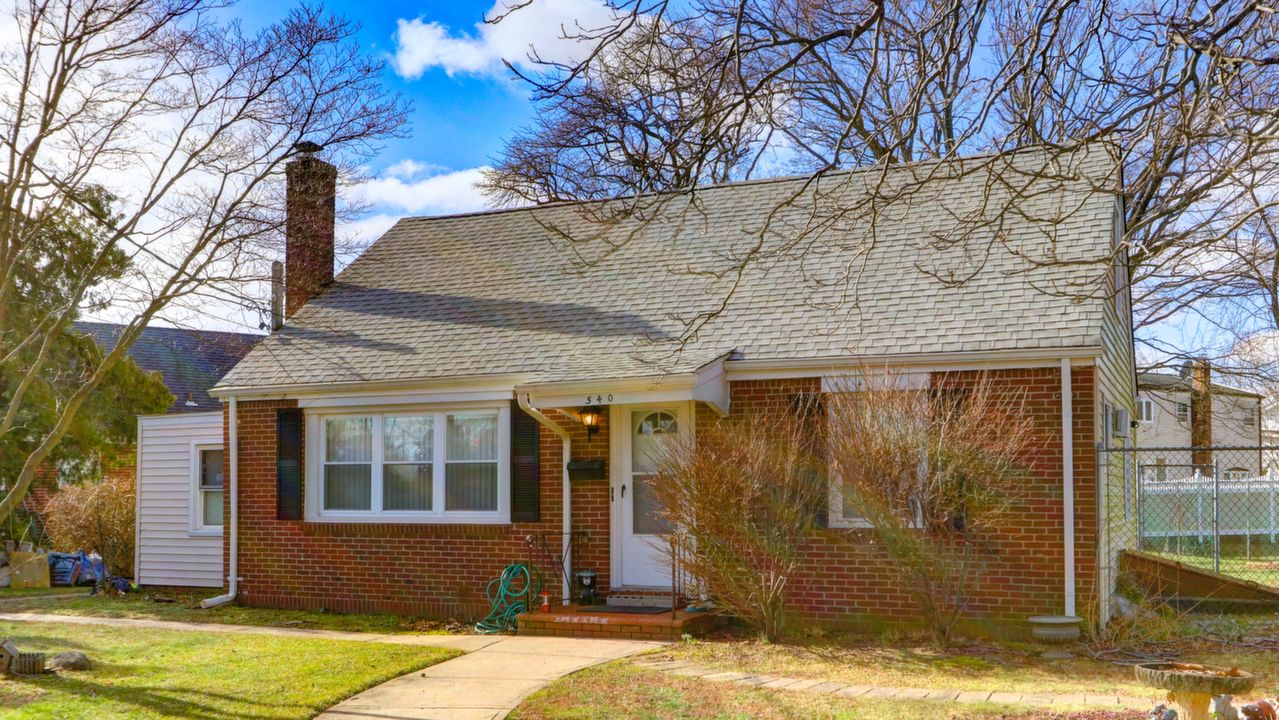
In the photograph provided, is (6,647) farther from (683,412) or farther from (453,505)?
(683,412)

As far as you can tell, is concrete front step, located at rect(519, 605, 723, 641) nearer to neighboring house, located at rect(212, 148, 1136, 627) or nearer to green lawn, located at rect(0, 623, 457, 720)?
neighboring house, located at rect(212, 148, 1136, 627)

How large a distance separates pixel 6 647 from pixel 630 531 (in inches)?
228

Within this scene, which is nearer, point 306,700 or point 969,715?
point 969,715

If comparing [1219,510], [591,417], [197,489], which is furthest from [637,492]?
[1219,510]

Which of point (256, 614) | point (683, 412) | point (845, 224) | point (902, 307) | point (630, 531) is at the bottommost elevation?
point (256, 614)

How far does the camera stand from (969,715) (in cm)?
733

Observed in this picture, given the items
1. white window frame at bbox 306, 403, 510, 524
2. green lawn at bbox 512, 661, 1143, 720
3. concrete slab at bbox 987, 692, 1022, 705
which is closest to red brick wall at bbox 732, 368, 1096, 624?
concrete slab at bbox 987, 692, 1022, 705

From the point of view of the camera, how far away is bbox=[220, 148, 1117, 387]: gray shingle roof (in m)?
11.2

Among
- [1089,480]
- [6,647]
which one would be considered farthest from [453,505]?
[1089,480]

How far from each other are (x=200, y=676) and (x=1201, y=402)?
2219 cm

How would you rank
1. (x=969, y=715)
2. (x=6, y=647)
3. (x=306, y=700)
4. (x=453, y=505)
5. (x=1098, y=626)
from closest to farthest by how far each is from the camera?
(x=969, y=715), (x=306, y=700), (x=6, y=647), (x=1098, y=626), (x=453, y=505)

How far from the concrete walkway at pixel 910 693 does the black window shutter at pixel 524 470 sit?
3.55 m

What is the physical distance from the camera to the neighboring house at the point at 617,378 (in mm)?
→ 10555

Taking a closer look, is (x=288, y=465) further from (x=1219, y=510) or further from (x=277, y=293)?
(x=1219, y=510)
